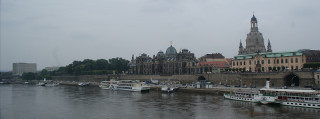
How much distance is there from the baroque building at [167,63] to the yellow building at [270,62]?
25.2 metres

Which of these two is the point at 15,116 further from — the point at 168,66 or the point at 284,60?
the point at 168,66

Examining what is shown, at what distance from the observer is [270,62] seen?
8462 centimetres

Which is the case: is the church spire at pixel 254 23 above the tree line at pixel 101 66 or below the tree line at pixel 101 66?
above

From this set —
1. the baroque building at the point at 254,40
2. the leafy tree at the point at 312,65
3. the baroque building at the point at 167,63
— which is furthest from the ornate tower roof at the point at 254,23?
the leafy tree at the point at 312,65

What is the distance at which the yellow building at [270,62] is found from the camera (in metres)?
78.9

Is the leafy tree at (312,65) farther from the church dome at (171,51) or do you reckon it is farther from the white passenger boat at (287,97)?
the church dome at (171,51)

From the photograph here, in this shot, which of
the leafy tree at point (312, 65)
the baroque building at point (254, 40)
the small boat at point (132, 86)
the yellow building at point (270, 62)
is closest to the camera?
the leafy tree at point (312, 65)

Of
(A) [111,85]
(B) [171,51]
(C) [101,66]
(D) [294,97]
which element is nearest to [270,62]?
(D) [294,97]

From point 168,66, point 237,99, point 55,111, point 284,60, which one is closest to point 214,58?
point 168,66

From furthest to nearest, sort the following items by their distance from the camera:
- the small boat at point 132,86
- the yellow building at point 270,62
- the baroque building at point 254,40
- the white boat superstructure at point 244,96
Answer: the baroque building at point 254,40 → the small boat at point 132,86 → the yellow building at point 270,62 → the white boat superstructure at point 244,96

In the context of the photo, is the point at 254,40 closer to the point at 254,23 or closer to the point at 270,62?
the point at 254,23

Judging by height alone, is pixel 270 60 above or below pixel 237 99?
above

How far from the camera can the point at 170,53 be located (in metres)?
145

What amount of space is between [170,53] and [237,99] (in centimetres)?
8648
